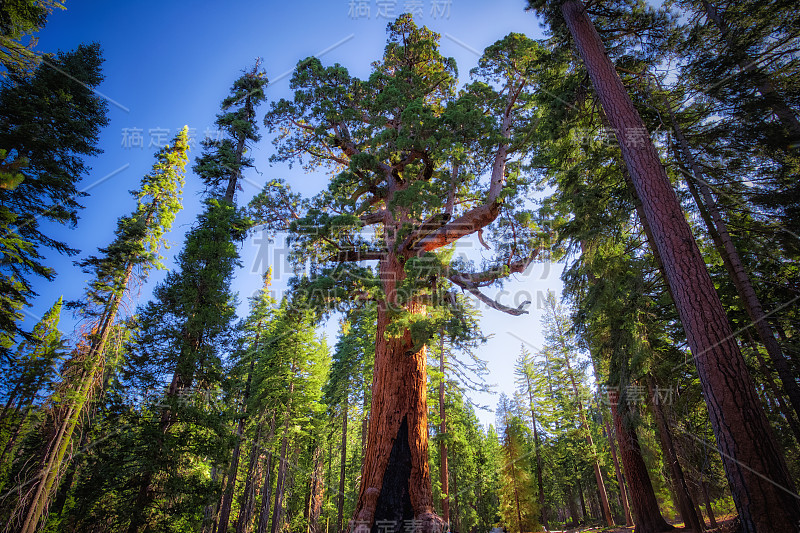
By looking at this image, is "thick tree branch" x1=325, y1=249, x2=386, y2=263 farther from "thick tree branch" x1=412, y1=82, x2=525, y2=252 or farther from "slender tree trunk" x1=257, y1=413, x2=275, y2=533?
"slender tree trunk" x1=257, y1=413, x2=275, y2=533

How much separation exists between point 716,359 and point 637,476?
9109mm

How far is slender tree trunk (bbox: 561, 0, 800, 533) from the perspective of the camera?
4.18 metres

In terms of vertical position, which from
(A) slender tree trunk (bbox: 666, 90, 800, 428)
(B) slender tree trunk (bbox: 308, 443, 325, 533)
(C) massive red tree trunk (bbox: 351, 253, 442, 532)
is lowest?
(B) slender tree trunk (bbox: 308, 443, 325, 533)

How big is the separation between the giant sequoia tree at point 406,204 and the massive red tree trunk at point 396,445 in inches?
0.7

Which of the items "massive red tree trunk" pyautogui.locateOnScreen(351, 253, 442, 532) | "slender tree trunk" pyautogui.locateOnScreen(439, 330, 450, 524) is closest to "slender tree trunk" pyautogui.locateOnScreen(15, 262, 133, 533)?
"massive red tree trunk" pyautogui.locateOnScreen(351, 253, 442, 532)

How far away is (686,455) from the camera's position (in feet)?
29.8

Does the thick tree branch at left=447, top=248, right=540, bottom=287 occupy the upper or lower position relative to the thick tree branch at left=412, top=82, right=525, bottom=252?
lower

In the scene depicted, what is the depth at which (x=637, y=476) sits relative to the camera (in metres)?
11.2

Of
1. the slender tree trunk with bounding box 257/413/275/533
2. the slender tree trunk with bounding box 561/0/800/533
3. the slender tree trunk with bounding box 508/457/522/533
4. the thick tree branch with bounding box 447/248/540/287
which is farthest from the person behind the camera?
the slender tree trunk with bounding box 508/457/522/533

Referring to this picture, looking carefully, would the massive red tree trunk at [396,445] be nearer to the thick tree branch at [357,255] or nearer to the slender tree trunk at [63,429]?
the thick tree branch at [357,255]

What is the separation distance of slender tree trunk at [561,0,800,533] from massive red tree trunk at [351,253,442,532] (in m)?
4.36

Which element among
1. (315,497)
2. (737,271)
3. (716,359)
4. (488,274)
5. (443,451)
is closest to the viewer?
(716,359)

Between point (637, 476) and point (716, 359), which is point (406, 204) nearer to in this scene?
point (716, 359)

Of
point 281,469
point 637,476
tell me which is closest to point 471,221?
point 637,476
